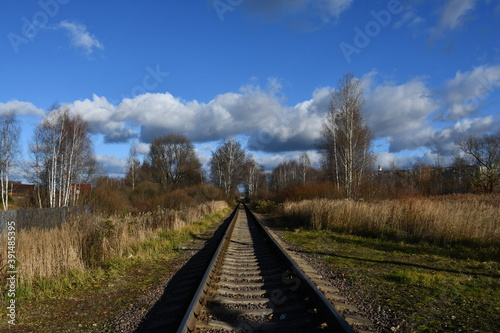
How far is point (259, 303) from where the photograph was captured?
15.8 ft

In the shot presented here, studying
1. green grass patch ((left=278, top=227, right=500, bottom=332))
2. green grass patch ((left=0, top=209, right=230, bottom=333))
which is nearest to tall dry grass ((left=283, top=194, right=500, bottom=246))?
green grass patch ((left=278, top=227, right=500, bottom=332))

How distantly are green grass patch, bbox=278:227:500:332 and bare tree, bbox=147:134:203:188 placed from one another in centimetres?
5498

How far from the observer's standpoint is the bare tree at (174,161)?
6370cm

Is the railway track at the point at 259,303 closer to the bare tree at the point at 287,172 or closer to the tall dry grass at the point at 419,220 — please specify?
the tall dry grass at the point at 419,220

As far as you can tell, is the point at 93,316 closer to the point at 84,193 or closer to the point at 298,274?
the point at 298,274

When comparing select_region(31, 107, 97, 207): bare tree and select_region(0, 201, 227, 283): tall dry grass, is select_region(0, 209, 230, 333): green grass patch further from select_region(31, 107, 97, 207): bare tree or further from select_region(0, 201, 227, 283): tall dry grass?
select_region(31, 107, 97, 207): bare tree

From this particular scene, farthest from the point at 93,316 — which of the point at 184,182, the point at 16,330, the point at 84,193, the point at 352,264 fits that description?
the point at 184,182

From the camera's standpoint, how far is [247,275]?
22.2 ft

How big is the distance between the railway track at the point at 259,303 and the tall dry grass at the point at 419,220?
5.90 meters

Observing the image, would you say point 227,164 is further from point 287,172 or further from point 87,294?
point 87,294

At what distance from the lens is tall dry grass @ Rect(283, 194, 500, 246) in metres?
9.69

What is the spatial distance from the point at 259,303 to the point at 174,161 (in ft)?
204

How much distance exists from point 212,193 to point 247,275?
3599 centimetres

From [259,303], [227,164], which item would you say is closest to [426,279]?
[259,303]
